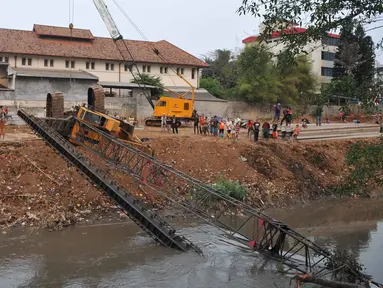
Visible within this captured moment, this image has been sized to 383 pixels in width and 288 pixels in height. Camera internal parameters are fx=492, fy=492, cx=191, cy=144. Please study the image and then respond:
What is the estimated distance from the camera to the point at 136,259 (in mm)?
17844

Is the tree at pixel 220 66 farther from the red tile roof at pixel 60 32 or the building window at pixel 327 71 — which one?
the red tile roof at pixel 60 32

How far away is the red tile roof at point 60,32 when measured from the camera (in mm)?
52781

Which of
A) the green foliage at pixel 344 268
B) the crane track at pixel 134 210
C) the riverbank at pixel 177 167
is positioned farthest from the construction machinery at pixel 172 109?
the green foliage at pixel 344 268

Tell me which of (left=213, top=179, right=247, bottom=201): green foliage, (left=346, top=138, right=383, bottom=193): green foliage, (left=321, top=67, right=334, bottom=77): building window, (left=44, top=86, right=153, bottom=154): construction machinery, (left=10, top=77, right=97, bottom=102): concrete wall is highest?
(left=321, top=67, right=334, bottom=77): building window

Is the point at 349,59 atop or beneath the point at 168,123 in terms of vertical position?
atop

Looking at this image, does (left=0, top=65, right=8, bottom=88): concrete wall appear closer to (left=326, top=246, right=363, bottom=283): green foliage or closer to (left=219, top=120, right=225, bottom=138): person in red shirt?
(left=219, top=120, right=225, bottom=138): person in red shirt

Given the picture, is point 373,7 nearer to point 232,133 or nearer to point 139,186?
point 139,186

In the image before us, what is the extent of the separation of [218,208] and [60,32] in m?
37.3

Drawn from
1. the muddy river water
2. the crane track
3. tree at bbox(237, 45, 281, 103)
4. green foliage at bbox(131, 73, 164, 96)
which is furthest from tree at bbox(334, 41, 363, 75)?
the crane track

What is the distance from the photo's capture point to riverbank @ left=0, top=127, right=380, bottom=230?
22062 millimetres

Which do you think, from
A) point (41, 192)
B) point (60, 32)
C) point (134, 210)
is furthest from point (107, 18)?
point (134, 210)

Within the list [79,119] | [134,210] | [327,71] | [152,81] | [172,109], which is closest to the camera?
[134,210]

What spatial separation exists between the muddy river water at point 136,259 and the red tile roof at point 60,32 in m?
36.6

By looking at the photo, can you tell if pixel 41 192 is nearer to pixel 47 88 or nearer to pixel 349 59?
Result: pixel 47 88
